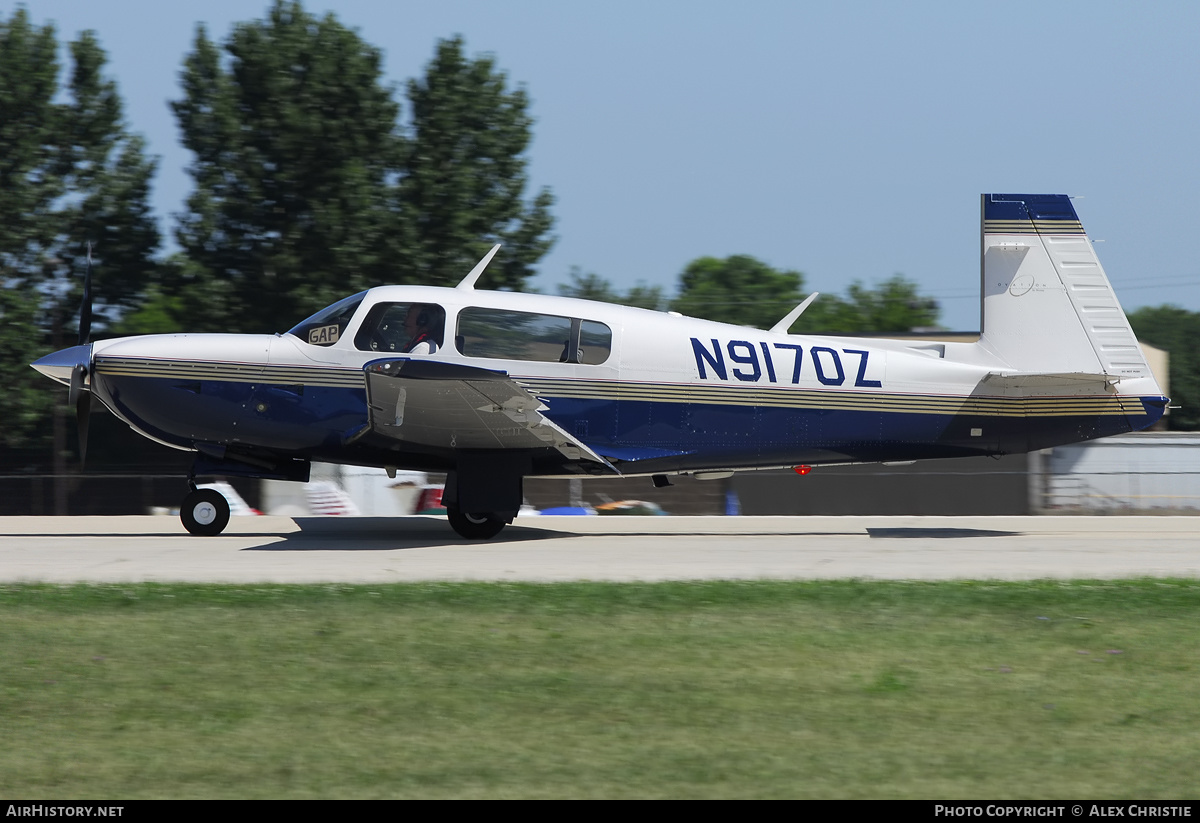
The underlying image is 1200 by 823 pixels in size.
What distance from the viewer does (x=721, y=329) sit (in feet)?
39.0

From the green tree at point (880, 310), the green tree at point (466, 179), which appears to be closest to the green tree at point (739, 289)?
the green tree at point (880, 310)

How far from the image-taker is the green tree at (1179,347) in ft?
214

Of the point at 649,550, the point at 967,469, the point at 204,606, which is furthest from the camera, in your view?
the point at 967,469

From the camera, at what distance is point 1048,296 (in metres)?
11.8

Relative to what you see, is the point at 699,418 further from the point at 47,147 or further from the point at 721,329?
the point at 47,147

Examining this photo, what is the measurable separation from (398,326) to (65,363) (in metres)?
3.44

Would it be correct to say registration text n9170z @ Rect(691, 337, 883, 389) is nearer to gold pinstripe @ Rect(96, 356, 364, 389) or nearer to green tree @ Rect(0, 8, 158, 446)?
gold pinstripe @ Rect(96, 356, 364, 389)

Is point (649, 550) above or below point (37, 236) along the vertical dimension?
below

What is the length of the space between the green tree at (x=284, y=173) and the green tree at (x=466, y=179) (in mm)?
603

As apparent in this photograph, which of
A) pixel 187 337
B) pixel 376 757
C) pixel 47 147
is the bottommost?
pixel 376 757

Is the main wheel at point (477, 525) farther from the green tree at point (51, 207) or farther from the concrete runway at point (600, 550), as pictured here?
the green tree at point (51, 207)
